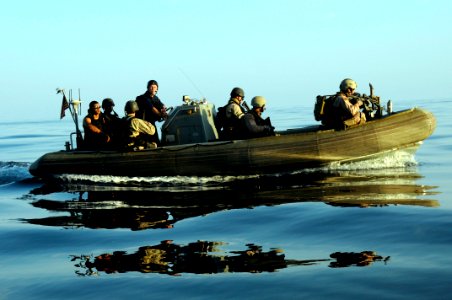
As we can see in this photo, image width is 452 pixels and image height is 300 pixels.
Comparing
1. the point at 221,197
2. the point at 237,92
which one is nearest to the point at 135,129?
the point at 237,92

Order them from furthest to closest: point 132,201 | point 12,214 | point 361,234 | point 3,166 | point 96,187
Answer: point 3,166
point 96,187
point 132,201
point 12,214
point 361,234

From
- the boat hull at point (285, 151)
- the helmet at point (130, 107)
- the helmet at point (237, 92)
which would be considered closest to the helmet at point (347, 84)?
the boat hull at point (285, 151)

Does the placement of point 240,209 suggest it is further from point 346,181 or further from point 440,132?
point 440,132

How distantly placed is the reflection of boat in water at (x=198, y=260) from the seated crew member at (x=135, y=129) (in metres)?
7.92

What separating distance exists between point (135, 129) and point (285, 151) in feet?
13.2

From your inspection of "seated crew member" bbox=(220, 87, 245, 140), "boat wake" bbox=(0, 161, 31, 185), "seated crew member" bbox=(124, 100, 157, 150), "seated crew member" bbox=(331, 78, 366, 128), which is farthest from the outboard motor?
"boat wake" bbox=(0, 161, 31, 185)

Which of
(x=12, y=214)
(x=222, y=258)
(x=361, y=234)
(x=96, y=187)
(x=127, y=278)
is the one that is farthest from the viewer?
(x=96, y=187)

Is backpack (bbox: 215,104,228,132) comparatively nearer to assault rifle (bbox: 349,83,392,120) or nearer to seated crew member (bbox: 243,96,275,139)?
seated crew member (bbox: 243,96,275,139)

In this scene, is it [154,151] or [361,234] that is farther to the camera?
[154,151]

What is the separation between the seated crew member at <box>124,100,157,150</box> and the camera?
1728 centimetres

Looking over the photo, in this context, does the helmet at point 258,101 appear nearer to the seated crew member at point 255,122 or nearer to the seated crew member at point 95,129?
the seated crew member at point 255,122

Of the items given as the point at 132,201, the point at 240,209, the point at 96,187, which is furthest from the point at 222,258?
the point at 96,187

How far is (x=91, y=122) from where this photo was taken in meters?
18.0

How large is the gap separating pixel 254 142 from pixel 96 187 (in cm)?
460
